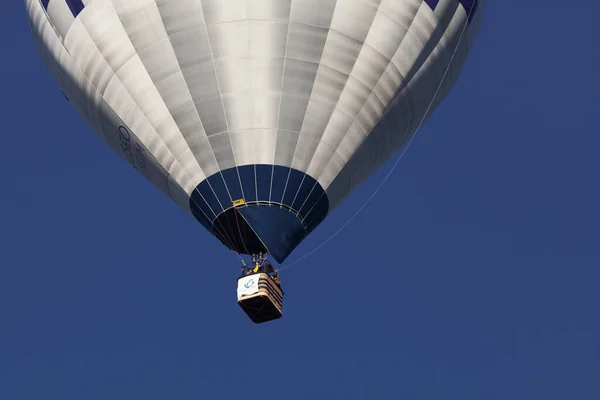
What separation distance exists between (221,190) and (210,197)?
0.27 meters

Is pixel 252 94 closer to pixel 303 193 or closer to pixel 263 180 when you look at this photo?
pixel 263 180

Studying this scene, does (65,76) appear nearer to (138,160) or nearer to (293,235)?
(138,160)

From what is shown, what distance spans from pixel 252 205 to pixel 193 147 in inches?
63.7

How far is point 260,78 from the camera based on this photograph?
33844mm

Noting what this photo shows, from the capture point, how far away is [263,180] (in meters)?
33.5

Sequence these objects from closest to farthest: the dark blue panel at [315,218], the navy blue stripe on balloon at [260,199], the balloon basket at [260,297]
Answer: the balloon basket at [260,297], the navy blue stripe on balloon at [260,199], the dark blue panel at [315,218]

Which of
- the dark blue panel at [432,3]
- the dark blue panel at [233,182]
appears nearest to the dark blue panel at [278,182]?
the dark blue panel at [233,182]

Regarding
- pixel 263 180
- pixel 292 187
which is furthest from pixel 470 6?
pixel 263 180

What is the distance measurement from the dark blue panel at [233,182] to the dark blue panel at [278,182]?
2.03 ft

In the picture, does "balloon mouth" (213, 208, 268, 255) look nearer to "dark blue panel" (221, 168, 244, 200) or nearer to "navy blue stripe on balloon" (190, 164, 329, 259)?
"navy blue stripe on balloon" (190, 164, 329, 259)

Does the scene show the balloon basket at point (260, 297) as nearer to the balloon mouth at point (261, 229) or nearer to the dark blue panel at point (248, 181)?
the balloon mouth at point (261, 229)

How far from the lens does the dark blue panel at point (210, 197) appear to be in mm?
33688

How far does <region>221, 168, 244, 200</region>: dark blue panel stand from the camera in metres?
33.6

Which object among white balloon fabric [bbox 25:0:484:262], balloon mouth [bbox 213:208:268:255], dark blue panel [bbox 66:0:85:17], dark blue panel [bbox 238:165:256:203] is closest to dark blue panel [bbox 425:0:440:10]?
white balloon fabric [bbox 25:0:484:262]
